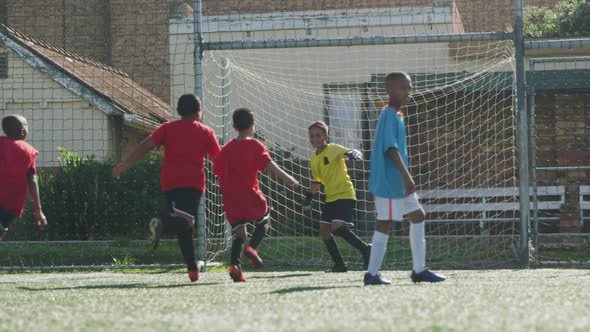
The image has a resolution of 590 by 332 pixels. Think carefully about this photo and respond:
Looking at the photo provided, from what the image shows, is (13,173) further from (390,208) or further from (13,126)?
(390,208)

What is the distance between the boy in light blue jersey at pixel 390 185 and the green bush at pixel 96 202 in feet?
25.7

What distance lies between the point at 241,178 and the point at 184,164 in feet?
1.76

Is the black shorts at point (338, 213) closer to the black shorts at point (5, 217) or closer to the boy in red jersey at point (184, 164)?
the boy in red jersey at point (184, 164)

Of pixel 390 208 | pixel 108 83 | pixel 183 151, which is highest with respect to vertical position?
pixel 108 83

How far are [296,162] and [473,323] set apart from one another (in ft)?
31.1

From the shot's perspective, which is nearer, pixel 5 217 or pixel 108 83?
pixel 5 217

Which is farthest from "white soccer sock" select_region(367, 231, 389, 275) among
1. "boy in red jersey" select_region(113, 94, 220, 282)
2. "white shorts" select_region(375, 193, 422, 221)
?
"boy in red jersey" select_region(113, 94, 220, 282)

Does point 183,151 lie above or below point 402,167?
above

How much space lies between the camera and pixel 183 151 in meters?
8.11

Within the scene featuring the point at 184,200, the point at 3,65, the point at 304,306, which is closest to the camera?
the point at 304,306

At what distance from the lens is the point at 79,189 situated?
14.8m

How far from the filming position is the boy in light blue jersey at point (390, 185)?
7160 millimetres

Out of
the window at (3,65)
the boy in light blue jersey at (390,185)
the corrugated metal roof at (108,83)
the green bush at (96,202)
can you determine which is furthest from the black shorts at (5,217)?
the window at (3,65)

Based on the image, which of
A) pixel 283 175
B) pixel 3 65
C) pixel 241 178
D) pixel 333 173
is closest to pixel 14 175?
pixel 241 178
